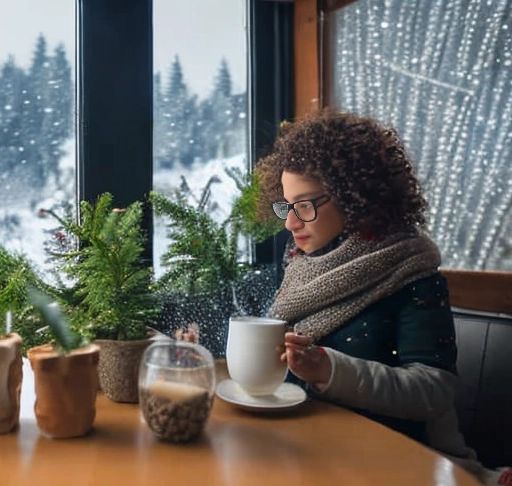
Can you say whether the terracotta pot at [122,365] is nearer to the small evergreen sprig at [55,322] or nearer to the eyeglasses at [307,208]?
the small evergreen sprig at [55,322]

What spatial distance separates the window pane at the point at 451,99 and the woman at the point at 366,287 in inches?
9.8

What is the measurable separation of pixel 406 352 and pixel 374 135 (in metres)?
0.45

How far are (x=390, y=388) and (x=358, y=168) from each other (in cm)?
43

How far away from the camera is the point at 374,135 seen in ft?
4.13

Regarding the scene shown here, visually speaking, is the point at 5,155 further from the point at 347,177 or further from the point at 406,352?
the point at 406,352

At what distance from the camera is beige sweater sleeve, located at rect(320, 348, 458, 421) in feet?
3.15

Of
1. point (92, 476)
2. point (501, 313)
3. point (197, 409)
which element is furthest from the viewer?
point (501, 313)

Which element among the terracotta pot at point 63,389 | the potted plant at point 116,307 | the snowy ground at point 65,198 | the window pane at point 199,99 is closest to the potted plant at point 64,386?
the terracotta pot at point 63,389

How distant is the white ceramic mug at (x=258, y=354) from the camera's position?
896 mm

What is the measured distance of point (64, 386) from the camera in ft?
2.50

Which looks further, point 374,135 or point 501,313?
point 501,313

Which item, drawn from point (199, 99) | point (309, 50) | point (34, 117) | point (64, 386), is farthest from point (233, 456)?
point (309, 50)

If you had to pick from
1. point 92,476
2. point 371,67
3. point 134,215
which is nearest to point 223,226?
point 134,215

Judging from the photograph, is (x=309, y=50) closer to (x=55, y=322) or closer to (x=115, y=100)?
(x=115, y=100)
